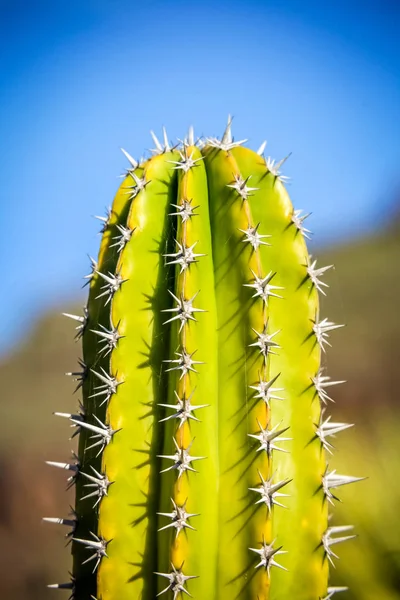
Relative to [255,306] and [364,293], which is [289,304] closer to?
[255,306]

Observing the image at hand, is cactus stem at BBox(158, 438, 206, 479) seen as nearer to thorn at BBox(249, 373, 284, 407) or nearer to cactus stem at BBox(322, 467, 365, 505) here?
thorn at BBox(249, 373, 284, 407)

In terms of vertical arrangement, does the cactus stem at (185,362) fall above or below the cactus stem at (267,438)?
above

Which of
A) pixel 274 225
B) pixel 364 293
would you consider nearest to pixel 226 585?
pixel 274 225

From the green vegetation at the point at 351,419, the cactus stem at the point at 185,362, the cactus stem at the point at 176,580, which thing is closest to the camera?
the cactus stem at the point at 176,580

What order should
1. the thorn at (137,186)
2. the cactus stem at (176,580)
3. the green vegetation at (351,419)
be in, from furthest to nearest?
the green vegetation at (351,419) → the thorn at (137,186) → the cactus stem at (176,580)

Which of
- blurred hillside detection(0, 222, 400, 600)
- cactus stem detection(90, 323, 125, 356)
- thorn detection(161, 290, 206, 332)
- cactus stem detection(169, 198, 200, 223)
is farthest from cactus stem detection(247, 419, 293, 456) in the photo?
blurred hillside detection(0, 222, 400, 600)

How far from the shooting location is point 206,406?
55.9 inches

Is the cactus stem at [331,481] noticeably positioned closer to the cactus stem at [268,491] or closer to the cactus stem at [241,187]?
the cactus stem at [268,491]

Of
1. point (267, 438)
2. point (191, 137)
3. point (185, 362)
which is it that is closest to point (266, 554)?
point (267, 438)

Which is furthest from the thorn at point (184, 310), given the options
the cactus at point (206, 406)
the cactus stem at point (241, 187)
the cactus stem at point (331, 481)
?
the cactus stem at point (331, 481)

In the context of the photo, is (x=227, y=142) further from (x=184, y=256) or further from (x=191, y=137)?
(x=184, y=256)

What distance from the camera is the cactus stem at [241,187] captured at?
1.58 meters

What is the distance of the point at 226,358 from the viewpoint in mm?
1487

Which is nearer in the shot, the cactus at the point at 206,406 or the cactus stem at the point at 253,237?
the cactus at the point at 206,406
